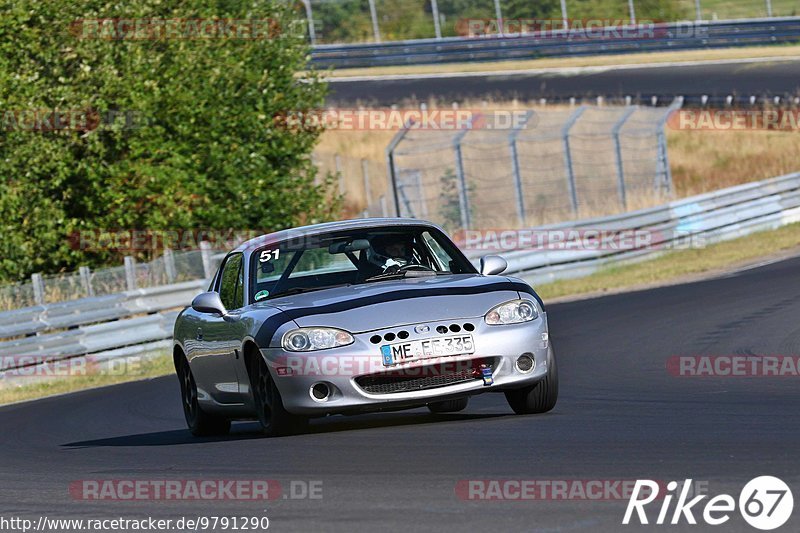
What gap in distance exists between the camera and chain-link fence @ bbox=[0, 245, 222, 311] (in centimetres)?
2053

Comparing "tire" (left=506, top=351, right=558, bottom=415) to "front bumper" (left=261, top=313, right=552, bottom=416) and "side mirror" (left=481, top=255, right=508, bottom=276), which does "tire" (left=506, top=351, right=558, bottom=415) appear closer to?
"front bumper" (left=261, top=313, right=552, bottom=416)

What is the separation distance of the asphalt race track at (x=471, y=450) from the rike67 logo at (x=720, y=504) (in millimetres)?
58

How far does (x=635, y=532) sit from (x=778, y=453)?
172 cm

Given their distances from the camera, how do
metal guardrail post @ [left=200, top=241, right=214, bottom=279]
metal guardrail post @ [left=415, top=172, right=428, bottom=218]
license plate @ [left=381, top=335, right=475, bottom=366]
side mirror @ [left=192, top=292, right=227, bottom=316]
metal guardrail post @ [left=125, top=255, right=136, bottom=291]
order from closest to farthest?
license plate @ [left=381, top=335, right=475, bottom=366] < side mirror @ [left=192, top=292, right=227, bottom=316] < metal guardrail post @ [left=125, top=255, right=136, bottom=291] < metal guardrail post @ [left=200, top=241, right=214, bottom=279] < metal guardrail post @ [left=415, top=172, right=428, bottom=218]

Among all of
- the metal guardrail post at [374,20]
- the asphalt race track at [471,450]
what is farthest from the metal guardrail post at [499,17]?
the asphalt race track at [471,450]

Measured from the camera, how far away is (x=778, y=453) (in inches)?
Result: 271

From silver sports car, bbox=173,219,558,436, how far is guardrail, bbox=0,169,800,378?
952 cm

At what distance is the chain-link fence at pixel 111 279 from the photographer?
2053 cm

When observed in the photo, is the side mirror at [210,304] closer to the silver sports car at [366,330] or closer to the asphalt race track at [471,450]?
the silver sports car at [366,330]

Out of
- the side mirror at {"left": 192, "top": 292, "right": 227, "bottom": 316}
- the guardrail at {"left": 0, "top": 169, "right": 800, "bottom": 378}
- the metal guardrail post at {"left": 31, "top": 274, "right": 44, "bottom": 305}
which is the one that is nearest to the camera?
the side mirror at {"left": 192, "top": 292, "right": 227, "bottom": 316}

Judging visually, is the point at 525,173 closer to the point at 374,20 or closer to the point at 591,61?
the point at 591,61

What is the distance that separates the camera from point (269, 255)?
33.5 ft

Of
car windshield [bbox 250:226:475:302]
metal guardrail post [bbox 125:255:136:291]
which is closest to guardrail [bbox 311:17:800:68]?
metal guardrail post [bbox 125:255:136:291]

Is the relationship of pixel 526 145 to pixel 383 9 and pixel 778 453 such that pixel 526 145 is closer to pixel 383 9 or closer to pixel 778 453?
pixel 383 9
